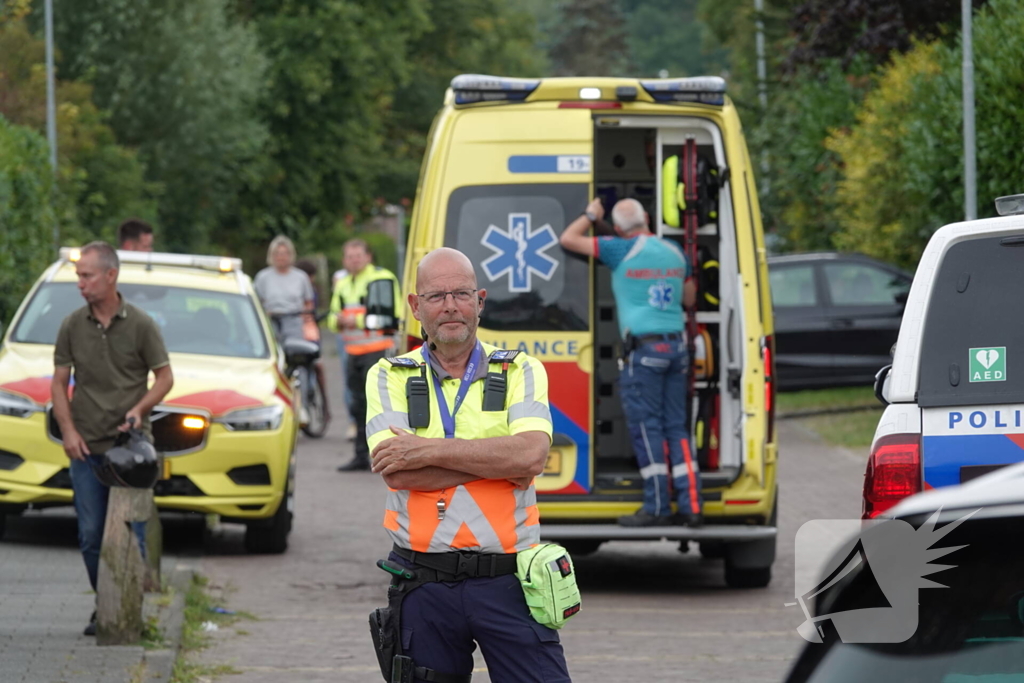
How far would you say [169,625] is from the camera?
8.38 meters

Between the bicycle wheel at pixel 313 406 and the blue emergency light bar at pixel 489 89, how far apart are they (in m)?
9.70

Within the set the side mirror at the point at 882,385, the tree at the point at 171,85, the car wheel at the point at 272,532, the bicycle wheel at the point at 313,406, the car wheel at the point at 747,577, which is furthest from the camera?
the tree at the point at 171,85

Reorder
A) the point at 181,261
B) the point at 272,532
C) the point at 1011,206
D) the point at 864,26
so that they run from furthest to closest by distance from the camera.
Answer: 1. the point at 864,26
2. the point at 181,261
3. the point at 272,532
4. the point at 1011,206

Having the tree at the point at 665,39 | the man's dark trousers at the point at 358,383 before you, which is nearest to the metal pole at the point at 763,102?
the man's dark trousers at the point at 358,383

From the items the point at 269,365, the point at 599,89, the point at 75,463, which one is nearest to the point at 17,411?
the point at 269,365

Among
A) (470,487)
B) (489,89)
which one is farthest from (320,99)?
(470,487)

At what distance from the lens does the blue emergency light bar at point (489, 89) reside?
9.56m

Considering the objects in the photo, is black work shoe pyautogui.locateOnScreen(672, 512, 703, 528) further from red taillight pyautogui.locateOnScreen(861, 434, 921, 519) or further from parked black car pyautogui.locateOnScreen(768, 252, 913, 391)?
parked black car pyautogui.locateOnScreen(768, 252, 913, 391)

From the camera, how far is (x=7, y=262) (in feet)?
53.7

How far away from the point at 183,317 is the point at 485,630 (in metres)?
7.92

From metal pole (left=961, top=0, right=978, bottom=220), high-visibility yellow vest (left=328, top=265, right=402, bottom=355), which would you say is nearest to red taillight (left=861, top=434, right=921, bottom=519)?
metal pole (left=961, top=0, right=978, bottom=220)

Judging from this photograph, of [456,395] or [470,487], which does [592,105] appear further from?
[470,487]

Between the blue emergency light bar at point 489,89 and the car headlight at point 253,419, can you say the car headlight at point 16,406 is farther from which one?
the blue emergency light bar at point 489,89

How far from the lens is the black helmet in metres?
8.23
